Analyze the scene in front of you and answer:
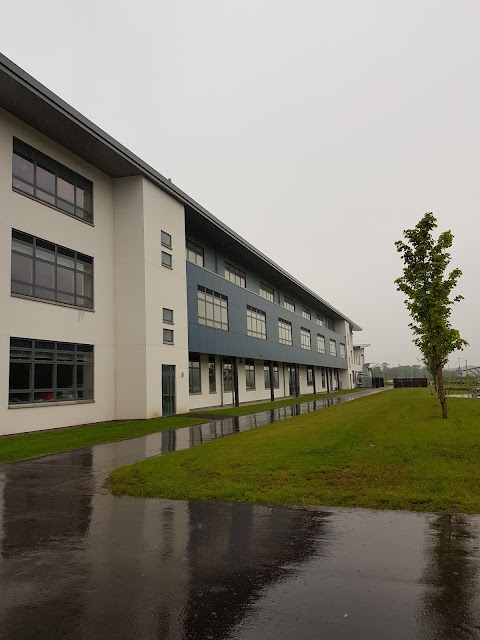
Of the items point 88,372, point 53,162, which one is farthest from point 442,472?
point 53,162

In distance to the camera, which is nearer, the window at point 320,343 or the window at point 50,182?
the window at point 50,182

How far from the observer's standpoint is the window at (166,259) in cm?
2743

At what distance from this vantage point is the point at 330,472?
9.95 metres

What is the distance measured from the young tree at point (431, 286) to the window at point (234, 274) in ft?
69.2

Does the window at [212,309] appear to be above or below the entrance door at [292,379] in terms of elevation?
above

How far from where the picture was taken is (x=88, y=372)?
23156mm

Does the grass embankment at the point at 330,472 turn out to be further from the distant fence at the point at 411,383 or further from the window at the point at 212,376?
the distant fence at the point at 411,383

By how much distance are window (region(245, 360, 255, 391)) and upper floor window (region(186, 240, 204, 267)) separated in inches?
482

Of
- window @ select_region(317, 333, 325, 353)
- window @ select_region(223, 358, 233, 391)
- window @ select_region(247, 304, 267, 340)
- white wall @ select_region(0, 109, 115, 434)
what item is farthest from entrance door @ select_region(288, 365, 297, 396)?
white wall @ select_region(0, 109, 115, 434)

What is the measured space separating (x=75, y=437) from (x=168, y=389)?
9712 millimetres

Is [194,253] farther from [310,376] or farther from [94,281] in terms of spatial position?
[310,376]

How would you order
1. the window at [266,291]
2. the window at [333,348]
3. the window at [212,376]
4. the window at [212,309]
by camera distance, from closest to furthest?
the window at [212,309], the window at [212,376], the window at [266,291], the window at [333,348]

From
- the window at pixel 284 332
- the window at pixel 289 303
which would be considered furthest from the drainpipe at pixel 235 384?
the window at pixel 289 303

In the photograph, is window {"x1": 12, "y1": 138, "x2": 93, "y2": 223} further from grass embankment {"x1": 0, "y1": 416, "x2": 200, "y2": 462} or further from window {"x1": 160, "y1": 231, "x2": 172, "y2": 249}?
grass embankment {"x1": 0, "y1": 416, "x2": 200, "y2": 462}
